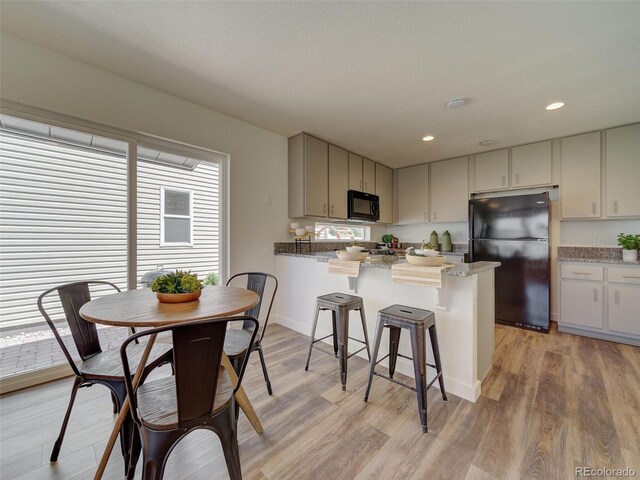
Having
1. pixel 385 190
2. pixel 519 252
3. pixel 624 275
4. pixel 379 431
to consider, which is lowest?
pixel 379 431

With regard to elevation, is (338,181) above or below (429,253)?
above

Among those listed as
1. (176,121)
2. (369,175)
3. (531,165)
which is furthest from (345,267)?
(531,165)

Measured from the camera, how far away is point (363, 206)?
4266mm

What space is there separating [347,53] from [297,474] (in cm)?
262

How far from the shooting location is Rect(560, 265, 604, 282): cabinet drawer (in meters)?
3.05

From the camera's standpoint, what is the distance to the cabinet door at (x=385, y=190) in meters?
4.73

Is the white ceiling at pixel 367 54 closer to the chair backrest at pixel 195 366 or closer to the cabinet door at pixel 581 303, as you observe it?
the chair backrest at pixel 195 366

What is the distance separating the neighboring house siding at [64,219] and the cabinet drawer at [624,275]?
15.7 feet

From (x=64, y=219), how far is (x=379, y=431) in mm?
2811

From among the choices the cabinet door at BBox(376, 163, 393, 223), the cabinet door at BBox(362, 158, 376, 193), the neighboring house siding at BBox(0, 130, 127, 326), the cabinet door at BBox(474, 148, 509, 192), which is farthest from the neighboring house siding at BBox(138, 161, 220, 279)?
the cabinet door at BBox(474, 148, 509, 192)

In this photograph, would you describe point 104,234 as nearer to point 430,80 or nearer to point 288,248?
point 288,248

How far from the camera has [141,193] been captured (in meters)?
2.51

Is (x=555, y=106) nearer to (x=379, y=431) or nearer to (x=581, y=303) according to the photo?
(x=581, y=303)

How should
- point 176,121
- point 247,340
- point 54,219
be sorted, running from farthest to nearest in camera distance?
point 176,121 < point 54,219 < point 247,340
